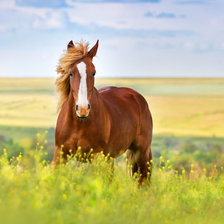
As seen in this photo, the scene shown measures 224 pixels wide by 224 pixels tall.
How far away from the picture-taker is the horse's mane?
7.63m

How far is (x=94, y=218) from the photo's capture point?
4914 millimetres

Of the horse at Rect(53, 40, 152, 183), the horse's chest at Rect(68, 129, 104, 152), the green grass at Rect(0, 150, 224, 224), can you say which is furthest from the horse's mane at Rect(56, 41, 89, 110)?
the green grass at Rect(0, 150, 224, 224)

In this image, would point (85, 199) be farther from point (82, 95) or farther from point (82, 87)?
point (82, 87)

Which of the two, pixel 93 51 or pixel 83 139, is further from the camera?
pixel 93 51

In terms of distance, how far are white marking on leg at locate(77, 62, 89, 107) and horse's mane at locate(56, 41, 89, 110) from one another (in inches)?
11.2

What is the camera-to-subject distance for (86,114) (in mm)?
7062

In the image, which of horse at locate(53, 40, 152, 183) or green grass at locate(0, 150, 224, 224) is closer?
green grass at locate(0, 150, 224, 224)

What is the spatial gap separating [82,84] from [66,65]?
0.57 meters

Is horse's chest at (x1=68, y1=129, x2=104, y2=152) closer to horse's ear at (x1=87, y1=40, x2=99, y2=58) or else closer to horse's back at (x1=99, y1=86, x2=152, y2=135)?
horse's back at (x1=99, y1=86, x2=152, y2=135)

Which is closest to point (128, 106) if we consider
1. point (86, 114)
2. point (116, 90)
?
point (116, 90)

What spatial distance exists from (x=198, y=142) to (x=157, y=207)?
80176 mm

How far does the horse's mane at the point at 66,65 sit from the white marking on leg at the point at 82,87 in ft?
0.94

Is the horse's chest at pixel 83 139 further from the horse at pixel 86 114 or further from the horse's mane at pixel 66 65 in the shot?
the horse's mane at pixel 66 65

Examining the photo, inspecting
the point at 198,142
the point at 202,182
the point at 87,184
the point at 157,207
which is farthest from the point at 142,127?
the point at 198,142
